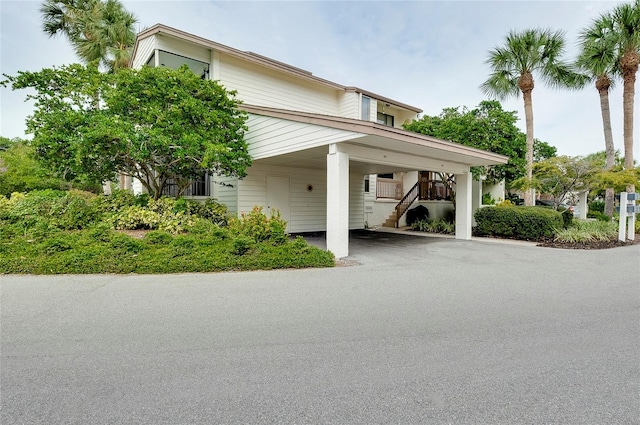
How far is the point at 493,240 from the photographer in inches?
474

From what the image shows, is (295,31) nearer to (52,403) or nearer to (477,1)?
(477,1)

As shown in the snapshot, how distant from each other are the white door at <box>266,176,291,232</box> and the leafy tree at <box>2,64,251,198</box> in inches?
121

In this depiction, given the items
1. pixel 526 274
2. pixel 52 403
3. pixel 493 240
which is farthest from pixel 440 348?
pixel 493 240

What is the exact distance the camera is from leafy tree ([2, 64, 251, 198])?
303 inches

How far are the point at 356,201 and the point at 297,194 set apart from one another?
3.88m

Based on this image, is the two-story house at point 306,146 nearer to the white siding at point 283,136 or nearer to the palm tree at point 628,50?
the white siding at point 283,136

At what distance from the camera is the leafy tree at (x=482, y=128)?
1462cm

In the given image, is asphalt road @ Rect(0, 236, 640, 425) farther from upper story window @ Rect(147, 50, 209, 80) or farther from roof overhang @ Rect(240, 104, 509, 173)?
upper story window @ Rect(147, 50, 209, 80)

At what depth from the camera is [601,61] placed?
1530 centimetres

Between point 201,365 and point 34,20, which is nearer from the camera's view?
point 201,365

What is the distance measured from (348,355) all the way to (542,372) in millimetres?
1642

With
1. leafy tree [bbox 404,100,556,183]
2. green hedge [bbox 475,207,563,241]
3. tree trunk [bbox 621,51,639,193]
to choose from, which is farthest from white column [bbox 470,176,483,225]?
tree trunk [bbox 621,51,639,193]

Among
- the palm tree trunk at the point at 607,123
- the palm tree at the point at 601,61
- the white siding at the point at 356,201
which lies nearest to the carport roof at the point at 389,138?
the white siding at the point at 356,201

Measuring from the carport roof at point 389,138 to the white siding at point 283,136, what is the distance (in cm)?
14
